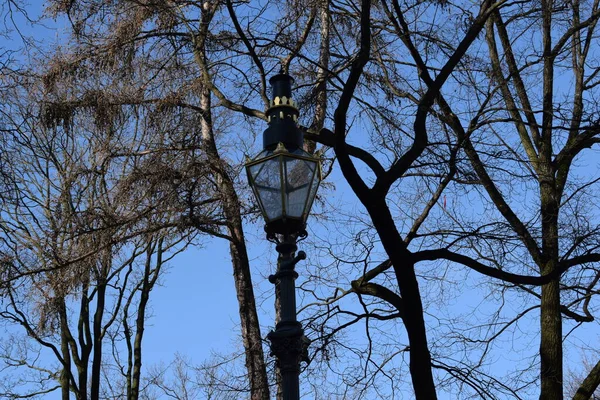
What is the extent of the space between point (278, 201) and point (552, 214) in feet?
17.6

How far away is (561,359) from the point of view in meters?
9.62

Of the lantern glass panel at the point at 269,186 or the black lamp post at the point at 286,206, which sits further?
the lantern glass panel at the point at 269,186

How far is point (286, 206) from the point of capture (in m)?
5.61

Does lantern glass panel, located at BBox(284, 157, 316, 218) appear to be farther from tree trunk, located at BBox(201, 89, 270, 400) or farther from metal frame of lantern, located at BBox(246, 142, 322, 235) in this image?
tree trunk, located at BBox(201, 89, 270, 400)

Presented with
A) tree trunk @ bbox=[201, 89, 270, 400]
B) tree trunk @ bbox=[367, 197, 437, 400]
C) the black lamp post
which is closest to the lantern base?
the black lamp post

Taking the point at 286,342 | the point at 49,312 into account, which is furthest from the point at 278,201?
the point at 49,312

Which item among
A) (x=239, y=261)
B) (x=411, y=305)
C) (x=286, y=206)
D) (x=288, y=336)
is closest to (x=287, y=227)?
(x=286, y=206)

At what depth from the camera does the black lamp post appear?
5.53m

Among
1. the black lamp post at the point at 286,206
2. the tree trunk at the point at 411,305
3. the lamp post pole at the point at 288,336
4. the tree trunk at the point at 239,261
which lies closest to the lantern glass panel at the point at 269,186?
the black lamp post at the point at 286,206

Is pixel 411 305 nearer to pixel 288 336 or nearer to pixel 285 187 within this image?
pixel 288 336

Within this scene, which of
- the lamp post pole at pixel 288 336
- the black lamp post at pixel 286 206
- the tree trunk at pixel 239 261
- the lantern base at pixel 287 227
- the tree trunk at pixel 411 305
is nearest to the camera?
the lamp post pole at pixel 288 336

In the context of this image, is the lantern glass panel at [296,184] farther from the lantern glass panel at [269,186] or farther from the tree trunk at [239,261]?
the tree trunk at [239,261]

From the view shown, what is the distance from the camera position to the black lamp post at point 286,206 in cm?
553

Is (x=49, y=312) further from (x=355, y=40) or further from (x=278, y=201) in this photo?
(x=278, y=201)
